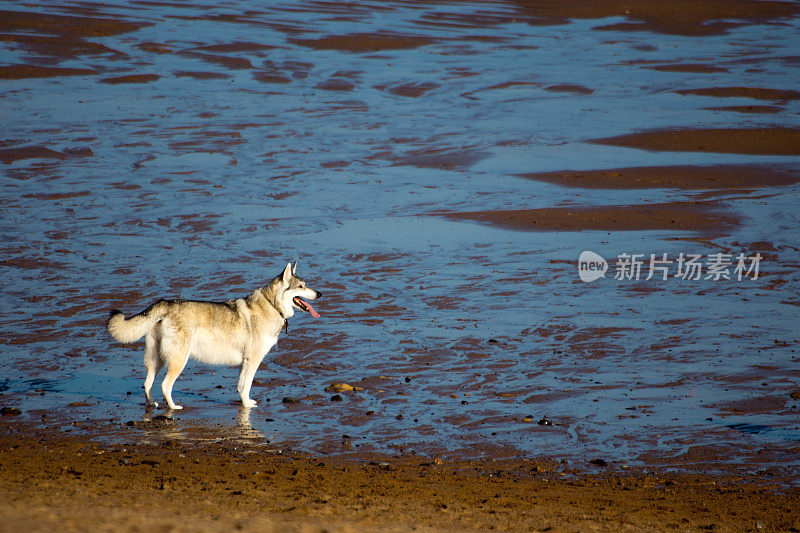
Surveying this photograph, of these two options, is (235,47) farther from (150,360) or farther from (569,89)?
(150,360)

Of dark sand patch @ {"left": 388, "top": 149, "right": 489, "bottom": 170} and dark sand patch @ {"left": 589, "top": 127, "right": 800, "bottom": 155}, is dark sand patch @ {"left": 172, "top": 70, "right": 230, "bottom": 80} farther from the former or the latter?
dark sand patch @ {"left": 589, "top": 127, "right": 800, "bottom": 155}

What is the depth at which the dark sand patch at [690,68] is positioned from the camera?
133 feet

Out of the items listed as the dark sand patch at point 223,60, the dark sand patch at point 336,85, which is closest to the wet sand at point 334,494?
the dark sand patch at point 336,85

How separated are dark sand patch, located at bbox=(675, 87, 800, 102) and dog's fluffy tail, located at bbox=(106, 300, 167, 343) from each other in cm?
2884

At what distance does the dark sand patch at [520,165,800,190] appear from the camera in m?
22.9

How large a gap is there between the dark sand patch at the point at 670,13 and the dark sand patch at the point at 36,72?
96.1ft

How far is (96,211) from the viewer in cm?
2050

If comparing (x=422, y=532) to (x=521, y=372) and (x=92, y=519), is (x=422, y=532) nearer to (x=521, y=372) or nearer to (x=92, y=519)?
(x=92, y=519)

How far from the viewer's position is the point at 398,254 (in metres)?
17.7

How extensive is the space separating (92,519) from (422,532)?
248cm

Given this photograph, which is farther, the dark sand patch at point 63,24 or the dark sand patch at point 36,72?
the dark sand patch at point 63,24

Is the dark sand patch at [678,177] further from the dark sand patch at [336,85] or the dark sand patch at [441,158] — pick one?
the dark sand patch at [336,85]

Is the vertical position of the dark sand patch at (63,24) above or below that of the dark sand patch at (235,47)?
above

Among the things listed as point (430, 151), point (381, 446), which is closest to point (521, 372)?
point (381, 446)
